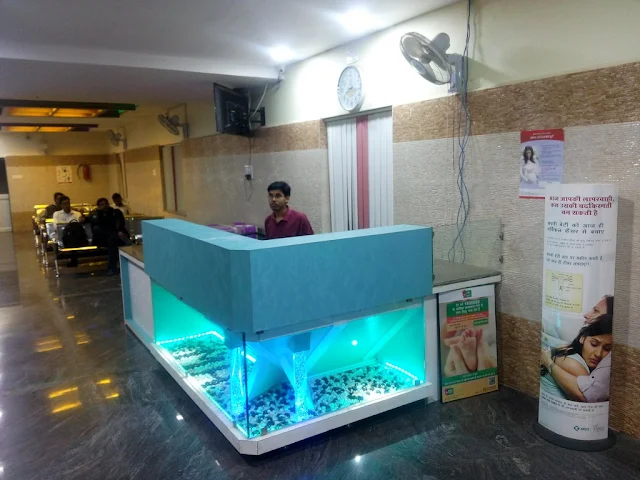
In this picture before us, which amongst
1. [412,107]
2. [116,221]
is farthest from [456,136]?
[116,221]

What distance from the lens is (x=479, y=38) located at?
328 cm

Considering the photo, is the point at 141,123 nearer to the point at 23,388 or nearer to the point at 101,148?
the point at 101,148

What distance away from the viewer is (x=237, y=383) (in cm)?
→ 272

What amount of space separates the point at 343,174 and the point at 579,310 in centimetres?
268

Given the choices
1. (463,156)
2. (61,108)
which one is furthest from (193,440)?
(61,108)

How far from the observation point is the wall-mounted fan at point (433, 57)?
10.5 feet

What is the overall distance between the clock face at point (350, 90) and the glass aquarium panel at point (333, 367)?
6.87 ft

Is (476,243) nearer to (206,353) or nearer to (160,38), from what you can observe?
(206,353)

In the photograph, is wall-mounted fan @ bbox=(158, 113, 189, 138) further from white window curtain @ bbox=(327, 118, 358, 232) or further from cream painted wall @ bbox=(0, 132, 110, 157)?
cream painted wall @ bbox=(0, 132, 110, 157)

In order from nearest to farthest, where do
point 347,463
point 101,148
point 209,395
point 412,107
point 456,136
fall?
point 347,463 → point 209,395 → point 456,136 → point 412,107 → point 101,148

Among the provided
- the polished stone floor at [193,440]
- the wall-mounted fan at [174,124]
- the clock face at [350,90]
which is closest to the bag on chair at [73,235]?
the wall-mounted fan at [174,124]

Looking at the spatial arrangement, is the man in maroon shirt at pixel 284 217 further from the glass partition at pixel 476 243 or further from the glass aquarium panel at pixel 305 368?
the glass partition at pixel 476 243

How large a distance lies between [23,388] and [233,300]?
221 cm

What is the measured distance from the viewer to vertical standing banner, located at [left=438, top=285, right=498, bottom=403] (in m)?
3.15
